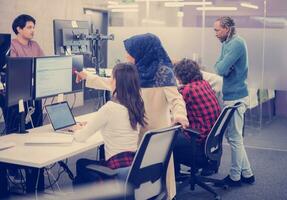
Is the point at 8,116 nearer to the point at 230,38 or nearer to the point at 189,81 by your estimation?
the point at 189,81

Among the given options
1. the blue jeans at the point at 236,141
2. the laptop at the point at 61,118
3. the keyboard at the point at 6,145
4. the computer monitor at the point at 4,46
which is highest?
the computer monitor at the point at 4,46

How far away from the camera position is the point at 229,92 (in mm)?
4098

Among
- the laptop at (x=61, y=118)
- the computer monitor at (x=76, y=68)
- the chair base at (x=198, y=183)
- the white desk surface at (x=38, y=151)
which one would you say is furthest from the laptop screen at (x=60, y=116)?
the chair base at (x=198, y=183)

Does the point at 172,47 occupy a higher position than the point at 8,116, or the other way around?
the point at 172,47

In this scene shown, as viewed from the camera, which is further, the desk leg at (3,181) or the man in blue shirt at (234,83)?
the man in blue shirt at (234,83)

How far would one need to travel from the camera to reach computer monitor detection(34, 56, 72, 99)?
3266 mm

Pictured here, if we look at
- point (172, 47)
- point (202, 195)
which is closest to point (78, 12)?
point (172, 47)

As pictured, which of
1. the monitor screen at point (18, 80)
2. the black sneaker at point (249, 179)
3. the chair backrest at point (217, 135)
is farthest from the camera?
the black sneaker at point (249, 179)

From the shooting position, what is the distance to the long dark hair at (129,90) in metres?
2.66

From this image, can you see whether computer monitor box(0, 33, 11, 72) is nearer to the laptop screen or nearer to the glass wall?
the laptop screen

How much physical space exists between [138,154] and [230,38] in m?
2.07

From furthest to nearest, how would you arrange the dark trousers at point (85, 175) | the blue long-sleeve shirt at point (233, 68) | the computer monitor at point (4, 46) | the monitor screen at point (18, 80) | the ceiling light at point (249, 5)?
the ceiling light at point (249, 5) → the computer monitor at point (4, 46) → the blue long-sleeve shirt at point (233, 68) → the monitor screen at point (18, 80) → the dark trousers at point (85, 175)

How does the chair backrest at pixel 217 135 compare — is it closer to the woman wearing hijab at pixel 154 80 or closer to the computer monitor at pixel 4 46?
the woman wearing hijab at pixel 154 80

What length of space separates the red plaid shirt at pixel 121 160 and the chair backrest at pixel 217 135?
40.1 inches
